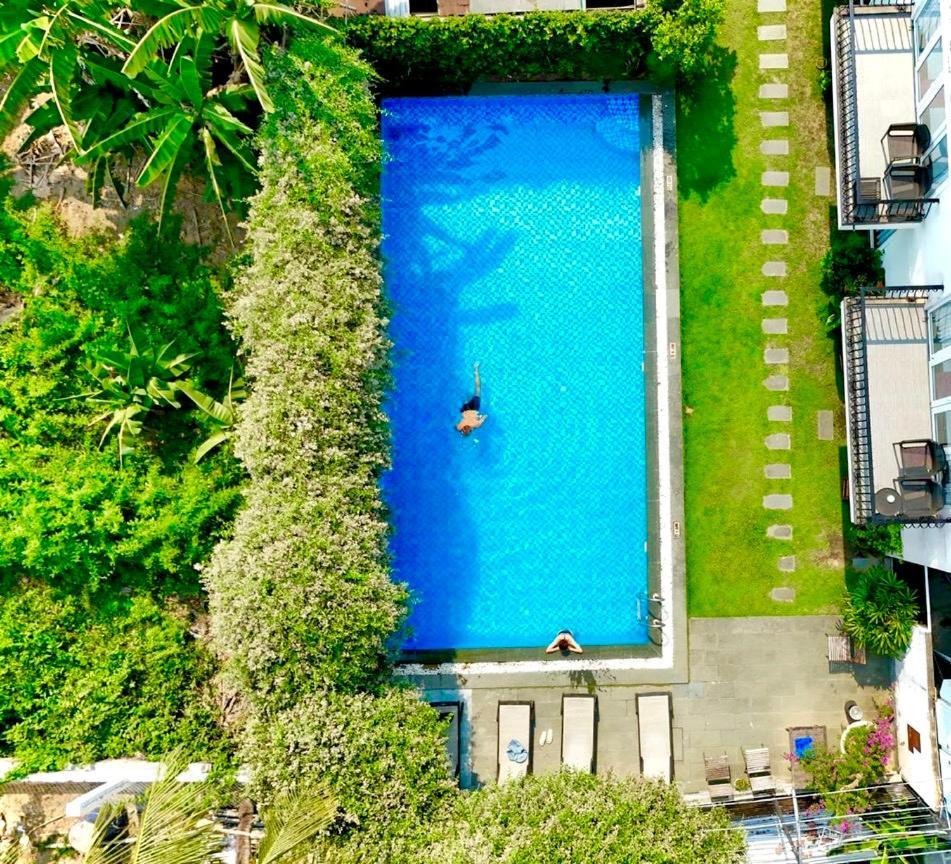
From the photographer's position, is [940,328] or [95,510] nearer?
[940,328]

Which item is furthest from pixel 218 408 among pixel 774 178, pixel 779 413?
pixel 774 178

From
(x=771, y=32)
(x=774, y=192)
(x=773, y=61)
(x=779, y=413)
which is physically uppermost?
(x=771, y=32)

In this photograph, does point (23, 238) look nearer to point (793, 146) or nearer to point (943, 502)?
point (793, 146)

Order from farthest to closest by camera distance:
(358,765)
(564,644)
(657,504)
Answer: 1. (657,504)
2. (564,644)
3. (358,765)

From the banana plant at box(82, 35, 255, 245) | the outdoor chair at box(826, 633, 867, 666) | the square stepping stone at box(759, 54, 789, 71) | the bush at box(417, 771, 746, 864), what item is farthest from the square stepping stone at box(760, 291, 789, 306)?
the banana plant at box(82, 35, 255, 245)

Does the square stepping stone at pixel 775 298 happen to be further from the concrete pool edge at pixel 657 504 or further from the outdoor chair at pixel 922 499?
the outdoor chair at pixel 922 499

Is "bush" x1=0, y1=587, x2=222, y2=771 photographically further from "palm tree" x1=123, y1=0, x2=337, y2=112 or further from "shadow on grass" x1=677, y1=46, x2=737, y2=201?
"shadow on grass" x1=677, y1=46, x2=737, y2=201

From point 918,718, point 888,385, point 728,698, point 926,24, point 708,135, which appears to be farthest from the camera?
point 708,135

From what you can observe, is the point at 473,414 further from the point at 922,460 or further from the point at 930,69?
the point at 930,69
